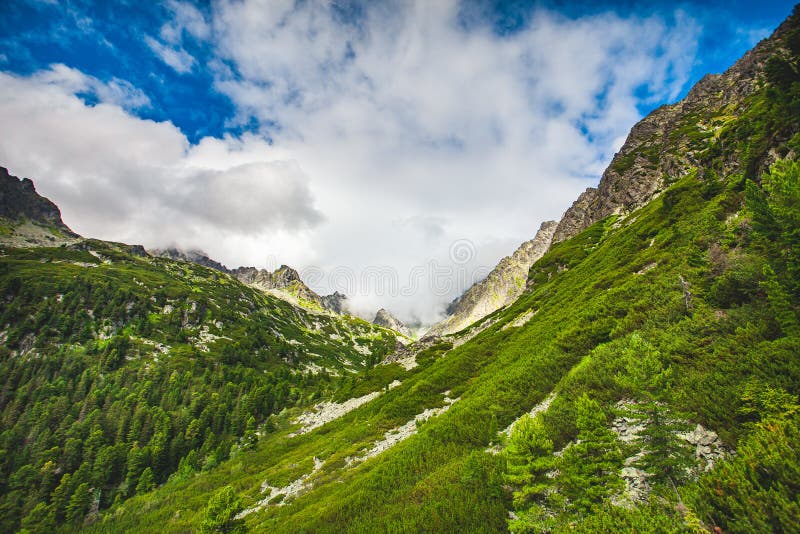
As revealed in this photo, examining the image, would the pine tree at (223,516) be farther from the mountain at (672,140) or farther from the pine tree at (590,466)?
the mountain at (672,140)

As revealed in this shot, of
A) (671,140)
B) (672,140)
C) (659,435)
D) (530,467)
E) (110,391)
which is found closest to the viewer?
(659,435)

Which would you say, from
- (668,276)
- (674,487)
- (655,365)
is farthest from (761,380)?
(668,276)

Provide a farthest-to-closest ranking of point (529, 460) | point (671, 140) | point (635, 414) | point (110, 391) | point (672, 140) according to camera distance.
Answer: point (110, 391), point (671, 140), point (672, 140), point (529, 460), point (635, 414)

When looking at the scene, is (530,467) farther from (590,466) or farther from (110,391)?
(110,391)

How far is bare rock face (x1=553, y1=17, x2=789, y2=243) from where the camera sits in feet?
262

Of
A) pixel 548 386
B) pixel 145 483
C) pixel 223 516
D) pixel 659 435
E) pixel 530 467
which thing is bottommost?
pixel 530 467

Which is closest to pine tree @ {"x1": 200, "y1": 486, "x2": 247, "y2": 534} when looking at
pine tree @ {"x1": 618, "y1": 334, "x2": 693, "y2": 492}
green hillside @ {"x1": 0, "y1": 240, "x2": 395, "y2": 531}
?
pine tree @ {"x1": 618, "y1": 334, "x2": 693, "y2": 492}

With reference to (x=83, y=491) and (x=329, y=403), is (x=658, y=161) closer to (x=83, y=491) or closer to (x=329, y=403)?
(x=329, y=403)

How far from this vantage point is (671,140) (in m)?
90.7

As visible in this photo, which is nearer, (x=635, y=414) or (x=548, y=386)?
(x=635, y=414)

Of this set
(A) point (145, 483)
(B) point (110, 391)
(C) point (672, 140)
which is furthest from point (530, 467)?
(B) point (110, 391)

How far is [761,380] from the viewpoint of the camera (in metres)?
11.9

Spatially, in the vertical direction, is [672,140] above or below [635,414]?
above

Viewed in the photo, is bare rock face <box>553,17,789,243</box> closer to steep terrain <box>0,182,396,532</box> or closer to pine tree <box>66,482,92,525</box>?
steep terrain <box>0,182,396,532</box>
